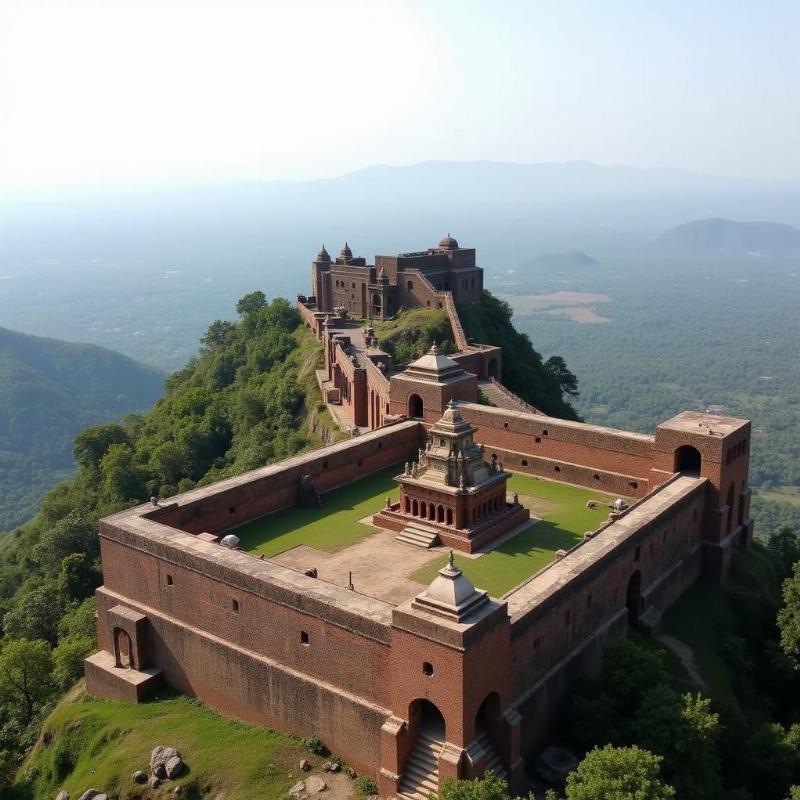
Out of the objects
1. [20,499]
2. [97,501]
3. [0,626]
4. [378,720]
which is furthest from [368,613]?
[20,499]

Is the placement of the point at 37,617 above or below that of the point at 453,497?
below

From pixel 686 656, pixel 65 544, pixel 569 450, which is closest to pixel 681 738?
pixel 686 656

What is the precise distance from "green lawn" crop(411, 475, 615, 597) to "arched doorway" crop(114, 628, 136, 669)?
933cm

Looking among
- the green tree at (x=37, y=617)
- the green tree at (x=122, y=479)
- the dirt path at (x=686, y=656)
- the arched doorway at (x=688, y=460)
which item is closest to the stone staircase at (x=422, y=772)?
the dirt path at (x=686, y=656)

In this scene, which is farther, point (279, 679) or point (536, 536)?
point (536, 536)

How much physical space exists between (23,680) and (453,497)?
712 inches

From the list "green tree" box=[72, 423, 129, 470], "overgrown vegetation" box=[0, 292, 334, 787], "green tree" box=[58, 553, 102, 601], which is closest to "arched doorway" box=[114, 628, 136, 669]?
"overgrown vegetation" box=[0, 292, 334, 787]

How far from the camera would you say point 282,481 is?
34562 mm

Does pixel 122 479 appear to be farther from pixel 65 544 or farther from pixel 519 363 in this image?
pixel 519 363

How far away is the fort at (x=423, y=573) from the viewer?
2233cm

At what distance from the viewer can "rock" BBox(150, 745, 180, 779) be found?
2461cm

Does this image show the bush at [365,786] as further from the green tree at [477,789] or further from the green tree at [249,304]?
the green tree at [249,304]

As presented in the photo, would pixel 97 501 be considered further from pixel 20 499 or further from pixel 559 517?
pixel 20 499

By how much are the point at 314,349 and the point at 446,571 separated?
54.5 m
